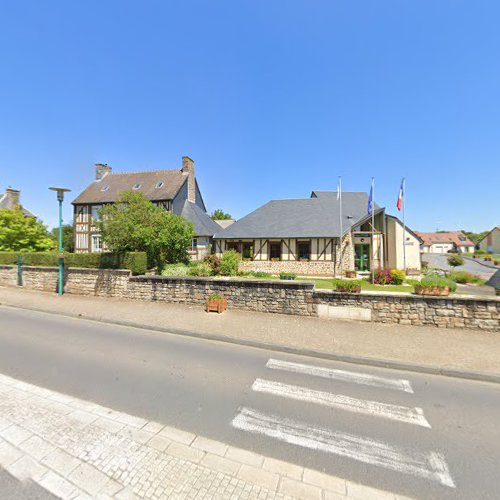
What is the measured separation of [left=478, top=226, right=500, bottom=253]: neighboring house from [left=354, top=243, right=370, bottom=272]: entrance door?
70.0 m

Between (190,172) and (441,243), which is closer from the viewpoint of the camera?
(190,172)

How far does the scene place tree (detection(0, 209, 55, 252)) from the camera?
51.4ft

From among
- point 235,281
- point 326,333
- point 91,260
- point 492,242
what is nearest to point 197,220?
point 91,260

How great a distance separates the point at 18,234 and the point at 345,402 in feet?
67.6

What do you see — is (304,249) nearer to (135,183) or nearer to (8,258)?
(8,258)

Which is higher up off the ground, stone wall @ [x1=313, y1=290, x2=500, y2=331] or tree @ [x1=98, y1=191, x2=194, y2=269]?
tree @ [x1=98, y1=191, x2=194, y2=269]

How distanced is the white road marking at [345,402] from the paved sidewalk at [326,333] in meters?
1.63

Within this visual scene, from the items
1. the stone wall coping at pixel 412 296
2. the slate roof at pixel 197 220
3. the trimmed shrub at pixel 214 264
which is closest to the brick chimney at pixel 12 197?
the slate roof at pixel 197 220

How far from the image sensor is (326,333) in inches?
259

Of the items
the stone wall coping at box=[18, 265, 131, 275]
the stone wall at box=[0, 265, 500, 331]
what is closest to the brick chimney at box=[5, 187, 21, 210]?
the stone wall coping at box=[18, 265, 131, 275]

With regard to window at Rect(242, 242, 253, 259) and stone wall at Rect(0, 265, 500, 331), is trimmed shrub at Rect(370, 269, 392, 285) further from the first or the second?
window at Rect(242, 242, 253, 259)

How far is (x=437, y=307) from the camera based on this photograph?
691 centimetres

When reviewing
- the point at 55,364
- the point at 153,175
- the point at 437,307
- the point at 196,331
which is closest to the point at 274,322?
the point at 196,331

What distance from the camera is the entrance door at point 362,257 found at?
62.2 feet
